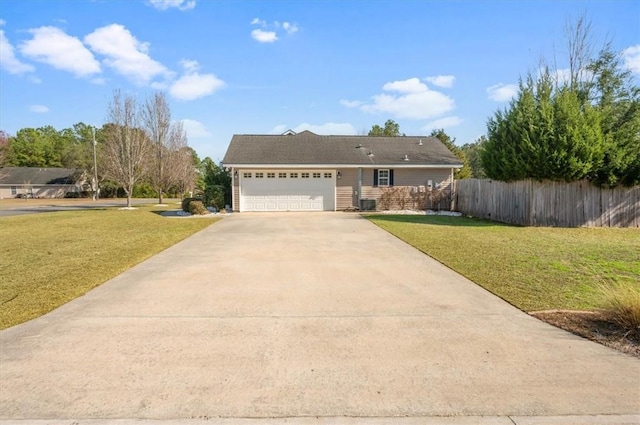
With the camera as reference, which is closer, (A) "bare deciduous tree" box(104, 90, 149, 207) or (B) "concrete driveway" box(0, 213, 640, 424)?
(B) "concrete driveway" box(0, 213, 640, 424)

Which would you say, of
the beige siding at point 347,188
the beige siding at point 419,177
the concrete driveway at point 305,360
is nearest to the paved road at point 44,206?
the beige siding at point 347,188

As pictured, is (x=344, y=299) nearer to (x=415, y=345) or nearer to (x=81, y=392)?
(x=415, y=345)

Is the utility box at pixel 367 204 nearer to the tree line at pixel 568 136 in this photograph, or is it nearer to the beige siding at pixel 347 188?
the beige siding at pixel 347 188

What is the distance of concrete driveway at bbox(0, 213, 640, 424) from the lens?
273cm

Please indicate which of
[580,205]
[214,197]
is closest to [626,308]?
[580,205]

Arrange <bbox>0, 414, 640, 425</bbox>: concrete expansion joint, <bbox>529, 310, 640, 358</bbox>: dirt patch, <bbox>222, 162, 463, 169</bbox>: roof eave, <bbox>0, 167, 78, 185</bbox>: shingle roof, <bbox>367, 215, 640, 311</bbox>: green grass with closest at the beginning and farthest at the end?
1. <bbox>0, 414, 640, 425</bbox>: concrete expansion joint
2. <bbox>529, 310, 640, 358</bbox>: dirt patch
3. <bbox>367, 215, 640, 311</bbox>: green grass
4. <bbox>222, 162, 463, 169</bbox>: roof eave
5. <bbox>0, 167, 78, 185</bbox>: shingle roof

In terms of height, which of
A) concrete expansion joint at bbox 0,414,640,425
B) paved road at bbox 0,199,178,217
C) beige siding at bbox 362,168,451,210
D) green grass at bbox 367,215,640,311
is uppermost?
beige siding at bbox 362,168,451,210

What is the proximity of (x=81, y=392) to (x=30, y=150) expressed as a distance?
77.9m

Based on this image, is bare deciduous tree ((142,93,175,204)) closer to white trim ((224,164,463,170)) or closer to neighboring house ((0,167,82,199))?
white trim ((224,164,463,170))

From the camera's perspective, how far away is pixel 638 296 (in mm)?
4035

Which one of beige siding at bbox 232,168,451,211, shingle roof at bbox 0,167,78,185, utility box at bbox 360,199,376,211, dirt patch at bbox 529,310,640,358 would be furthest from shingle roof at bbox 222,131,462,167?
shingle roof at bbox 0,167,78,185

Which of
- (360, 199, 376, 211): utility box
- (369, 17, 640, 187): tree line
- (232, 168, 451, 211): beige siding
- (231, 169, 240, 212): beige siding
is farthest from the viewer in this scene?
(232, 168, 451, 211): beige siding

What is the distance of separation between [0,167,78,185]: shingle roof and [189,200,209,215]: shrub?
42.4 m

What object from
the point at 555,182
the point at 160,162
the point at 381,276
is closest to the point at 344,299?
the point at 381,276
